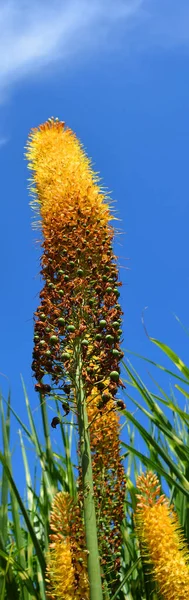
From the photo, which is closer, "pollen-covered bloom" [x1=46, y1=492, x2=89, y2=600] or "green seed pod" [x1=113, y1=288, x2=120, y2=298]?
"pollen-covered bloom" [x1=46, y1=492, x2=89, y2=600]

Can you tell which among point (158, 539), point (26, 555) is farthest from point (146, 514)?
point (26, 555)

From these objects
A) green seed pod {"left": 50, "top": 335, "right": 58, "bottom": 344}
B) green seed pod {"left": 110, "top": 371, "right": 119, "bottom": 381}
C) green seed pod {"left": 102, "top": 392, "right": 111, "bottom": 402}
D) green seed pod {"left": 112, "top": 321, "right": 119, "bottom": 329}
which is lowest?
green seed pod {"left": 102, "top": 392, "right": 111, "bottom": 402}

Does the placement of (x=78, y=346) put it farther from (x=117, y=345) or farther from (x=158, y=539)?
(x=158, y=539)

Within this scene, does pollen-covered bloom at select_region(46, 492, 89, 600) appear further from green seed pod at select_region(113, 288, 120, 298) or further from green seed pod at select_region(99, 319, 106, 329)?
green seed pod at select_region(113, 288, 120, 298)

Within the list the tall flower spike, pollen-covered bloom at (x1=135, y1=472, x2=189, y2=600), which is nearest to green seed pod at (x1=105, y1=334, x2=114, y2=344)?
the tall flower spike

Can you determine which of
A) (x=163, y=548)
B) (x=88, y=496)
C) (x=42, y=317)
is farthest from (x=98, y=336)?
(x=163, y=548)

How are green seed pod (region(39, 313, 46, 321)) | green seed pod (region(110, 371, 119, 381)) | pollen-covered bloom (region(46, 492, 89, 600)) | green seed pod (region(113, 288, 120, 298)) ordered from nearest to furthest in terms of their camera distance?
pollen-covered bloom (region(46, 492, 89, 600)) < green seed pod (region(110, 371, 119, 381)) < green seed pod (region(39, 313, 46, 321)) < green seed pod (region(113, 288, 120, 298))
